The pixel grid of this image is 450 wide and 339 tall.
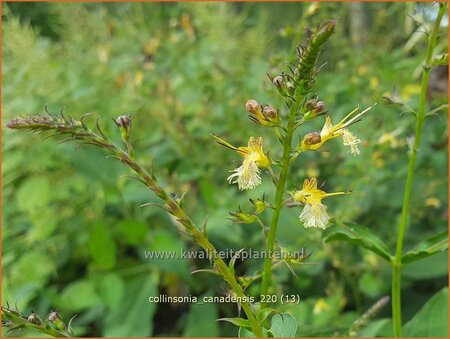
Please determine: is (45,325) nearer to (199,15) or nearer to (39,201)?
(39,201)

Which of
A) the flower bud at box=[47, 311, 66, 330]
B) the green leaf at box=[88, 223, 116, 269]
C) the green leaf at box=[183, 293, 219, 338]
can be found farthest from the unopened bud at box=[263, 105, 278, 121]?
the green leaf at box=[88, 223, 116, 269]

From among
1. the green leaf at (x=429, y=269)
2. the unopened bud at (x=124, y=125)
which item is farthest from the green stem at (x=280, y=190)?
the green leaf at (x=429, y=269)

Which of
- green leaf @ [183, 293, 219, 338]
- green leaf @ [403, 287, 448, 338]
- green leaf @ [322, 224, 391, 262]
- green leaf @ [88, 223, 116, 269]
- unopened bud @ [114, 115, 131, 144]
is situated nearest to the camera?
unopened bud @ [114, 115, 131, 144]

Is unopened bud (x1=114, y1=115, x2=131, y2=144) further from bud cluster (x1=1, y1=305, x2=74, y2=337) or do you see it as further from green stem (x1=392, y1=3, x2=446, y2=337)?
green stem (x1=392, y1=3, x2=446, y2=337)

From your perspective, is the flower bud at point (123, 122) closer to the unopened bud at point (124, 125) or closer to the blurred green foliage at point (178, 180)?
the unopened bud at point (124, 125)

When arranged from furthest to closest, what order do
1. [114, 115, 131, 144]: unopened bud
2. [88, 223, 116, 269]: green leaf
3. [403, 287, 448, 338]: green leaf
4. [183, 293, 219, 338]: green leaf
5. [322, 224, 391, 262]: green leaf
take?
[88, 223, 116, 269]: green leaf < [183, 293, 219, 338]: green leaf < [403, 287, 448, 338]: green leaf < [322, 224, 391, 262]: green leaf < [114, 115, 131, 144]: unopened bud

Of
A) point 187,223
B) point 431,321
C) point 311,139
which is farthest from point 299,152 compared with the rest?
point 431,321
